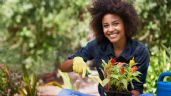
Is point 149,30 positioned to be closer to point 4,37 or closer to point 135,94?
point 4,37

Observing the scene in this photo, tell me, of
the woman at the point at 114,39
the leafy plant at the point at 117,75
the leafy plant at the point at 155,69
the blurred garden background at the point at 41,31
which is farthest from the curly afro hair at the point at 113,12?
the blurred garden background at the point at 41,31

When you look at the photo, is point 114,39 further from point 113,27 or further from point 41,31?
point 41,31

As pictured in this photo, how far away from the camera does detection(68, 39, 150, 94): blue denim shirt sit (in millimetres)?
2943

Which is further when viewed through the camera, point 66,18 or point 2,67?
point 66,18

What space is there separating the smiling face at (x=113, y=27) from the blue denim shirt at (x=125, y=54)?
111mm

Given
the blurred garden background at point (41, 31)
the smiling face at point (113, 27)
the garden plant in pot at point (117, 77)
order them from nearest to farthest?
the garden plant in pot at point (117, 77)
the smiling face at point (113, 27)
the blurred garden background at point (41, 31)

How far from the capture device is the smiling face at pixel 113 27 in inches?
115

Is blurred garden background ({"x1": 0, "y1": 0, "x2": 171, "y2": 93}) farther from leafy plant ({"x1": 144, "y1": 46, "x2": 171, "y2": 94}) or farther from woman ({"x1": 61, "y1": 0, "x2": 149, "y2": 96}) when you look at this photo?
woman ({"x1": 61, "y1": 0, "x2": 149, "y2": 96})

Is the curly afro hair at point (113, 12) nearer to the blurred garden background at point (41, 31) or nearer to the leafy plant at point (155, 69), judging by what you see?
the leafy plant at point (155, 69)

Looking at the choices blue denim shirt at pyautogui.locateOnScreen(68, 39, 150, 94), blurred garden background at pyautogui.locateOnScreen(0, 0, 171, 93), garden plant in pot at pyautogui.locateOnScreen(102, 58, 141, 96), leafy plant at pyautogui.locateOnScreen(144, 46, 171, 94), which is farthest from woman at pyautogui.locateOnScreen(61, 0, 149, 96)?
blurred garden background at pyautogui.locateOnScreen(0, 0, 171, 93)

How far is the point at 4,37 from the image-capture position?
28.6 feet

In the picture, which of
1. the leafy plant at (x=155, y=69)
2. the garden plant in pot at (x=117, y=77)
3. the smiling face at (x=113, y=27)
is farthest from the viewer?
the leafy plant at (x=155, y=69)

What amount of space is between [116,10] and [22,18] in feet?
17.6

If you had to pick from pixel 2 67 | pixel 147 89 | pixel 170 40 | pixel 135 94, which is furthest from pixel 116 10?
pixel 170 40
